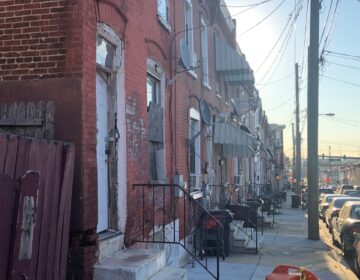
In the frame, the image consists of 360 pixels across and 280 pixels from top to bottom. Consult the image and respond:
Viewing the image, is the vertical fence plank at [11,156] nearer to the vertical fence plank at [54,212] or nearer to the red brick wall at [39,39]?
the vertical fence plank at [54,212]

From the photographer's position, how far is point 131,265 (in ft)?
18.3

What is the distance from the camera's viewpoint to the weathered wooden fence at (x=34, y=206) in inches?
155

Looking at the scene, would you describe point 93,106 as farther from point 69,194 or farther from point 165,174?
point 165,174

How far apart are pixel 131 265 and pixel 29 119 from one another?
204cm

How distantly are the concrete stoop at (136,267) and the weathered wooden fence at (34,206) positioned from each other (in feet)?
1.95

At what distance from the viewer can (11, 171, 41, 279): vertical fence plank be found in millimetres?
4027

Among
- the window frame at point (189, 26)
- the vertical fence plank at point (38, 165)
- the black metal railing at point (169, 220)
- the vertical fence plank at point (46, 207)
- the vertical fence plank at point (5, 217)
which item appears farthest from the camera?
the window frame at point (189, 26)

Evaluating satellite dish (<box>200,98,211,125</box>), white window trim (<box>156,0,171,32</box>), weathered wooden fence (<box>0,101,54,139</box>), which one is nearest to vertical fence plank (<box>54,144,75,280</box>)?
weathered wooden fence (<box>0,101,54,139</box>)

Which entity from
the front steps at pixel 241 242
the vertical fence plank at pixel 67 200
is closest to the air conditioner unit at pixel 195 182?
the front steps at pixel 241 242

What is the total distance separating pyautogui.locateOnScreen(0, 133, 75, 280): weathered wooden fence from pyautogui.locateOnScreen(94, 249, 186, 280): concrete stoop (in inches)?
23.4

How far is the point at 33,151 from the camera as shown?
4.36 meters

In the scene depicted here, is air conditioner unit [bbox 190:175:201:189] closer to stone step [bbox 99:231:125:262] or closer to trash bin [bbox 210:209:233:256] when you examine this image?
trash bin [bbox 210:209:233:256]

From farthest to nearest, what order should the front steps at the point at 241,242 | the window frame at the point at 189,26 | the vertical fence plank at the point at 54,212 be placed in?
1. the window frame at the point at 189,26
2. the front steps at the point at 241,242
3. the vertical fence plank at the point at 54,212

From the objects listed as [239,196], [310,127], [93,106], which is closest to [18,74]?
[93,106]
